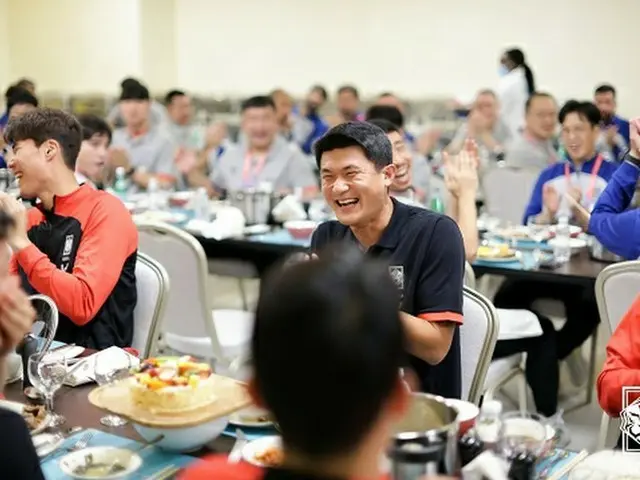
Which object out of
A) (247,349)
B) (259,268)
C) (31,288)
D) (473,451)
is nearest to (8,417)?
(247,349)

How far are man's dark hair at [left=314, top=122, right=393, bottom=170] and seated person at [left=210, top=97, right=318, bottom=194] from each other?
9.87 feet

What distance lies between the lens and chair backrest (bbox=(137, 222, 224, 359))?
11.3 ft

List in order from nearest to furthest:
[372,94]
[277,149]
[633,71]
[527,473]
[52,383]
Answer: [527,473], [52,383], [277,149], [633,71], [372,94]

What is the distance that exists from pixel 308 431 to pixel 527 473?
795 millimetres

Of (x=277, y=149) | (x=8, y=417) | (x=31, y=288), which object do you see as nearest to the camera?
(x=8, y=417)

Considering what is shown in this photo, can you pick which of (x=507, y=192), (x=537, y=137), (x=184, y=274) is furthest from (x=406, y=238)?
(x=537, y=137)

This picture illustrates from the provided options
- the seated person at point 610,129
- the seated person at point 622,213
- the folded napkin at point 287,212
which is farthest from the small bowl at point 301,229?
the seated person at point 610,129

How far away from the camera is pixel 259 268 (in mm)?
4629

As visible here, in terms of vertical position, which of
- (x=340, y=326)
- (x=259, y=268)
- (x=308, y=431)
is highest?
(x=340, y=326)

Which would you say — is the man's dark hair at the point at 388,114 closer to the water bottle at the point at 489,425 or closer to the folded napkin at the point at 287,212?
the folded napkin at the point at 287,212

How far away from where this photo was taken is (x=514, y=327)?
142 inches

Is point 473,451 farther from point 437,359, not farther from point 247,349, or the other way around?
point 247,349

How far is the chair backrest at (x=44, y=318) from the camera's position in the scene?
7.51 feet

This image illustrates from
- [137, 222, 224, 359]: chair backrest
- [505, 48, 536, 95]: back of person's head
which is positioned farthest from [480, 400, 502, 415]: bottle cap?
[505, 48, 536, 95]: back of person's head
